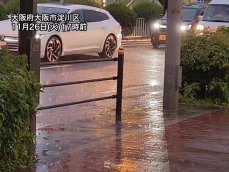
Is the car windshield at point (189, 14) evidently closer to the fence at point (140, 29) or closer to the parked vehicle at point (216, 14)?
the parked vehicle at point (216, 14)

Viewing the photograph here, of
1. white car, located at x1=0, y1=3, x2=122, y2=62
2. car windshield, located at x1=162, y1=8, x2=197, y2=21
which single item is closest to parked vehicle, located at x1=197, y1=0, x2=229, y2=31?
white car, located at x1=0, y1=3, x2=122, y2=62

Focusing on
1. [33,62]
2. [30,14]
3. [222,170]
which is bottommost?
[222,170]

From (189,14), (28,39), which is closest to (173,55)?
(28,39)

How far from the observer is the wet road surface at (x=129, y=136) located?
6.89 meters

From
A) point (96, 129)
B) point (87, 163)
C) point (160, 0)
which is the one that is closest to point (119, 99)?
point (96, 129)

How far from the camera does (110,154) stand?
7281 millimetres

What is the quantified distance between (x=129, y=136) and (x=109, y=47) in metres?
12.3

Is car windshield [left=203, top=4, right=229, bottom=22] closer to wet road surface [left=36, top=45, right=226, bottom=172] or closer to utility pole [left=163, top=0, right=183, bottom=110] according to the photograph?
wet road surface [left=36, top=45, right=226, bottom=172]

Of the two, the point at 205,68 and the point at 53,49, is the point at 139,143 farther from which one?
the point at 53,49

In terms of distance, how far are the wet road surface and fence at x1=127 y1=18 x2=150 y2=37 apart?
21.3 meters

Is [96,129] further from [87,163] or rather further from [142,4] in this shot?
[142,4]

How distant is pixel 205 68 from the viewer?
10938 millimetres

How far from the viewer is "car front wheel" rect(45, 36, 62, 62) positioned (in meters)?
17.5

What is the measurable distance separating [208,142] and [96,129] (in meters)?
1.68
